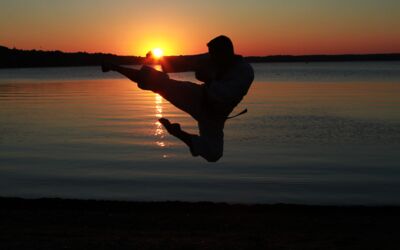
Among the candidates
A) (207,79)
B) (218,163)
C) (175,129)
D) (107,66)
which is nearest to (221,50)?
(207,79)

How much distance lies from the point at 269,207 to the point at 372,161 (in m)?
10.0

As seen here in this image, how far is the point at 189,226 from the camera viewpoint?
1490 centimetres

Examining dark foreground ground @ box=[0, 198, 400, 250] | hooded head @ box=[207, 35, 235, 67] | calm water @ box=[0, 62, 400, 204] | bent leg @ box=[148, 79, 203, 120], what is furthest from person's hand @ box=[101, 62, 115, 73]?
calm water @ box=[0, 62, 400, 204]

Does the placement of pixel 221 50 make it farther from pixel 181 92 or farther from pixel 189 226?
pixel 189 226

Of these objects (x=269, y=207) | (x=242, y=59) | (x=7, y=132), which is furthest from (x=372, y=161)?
(x=7, y=132)

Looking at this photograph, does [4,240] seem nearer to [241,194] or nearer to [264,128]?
[241,194]

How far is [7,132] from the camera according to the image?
121 feet

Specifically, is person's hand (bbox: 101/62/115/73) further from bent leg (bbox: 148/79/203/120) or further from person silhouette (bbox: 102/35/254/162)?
bent leg (bbox: 148/79/203/120)

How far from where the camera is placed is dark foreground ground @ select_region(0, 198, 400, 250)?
41.3ft

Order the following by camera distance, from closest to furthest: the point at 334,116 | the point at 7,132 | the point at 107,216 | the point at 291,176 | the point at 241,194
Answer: the point at 107,216
the point at 241,194
the point at 291,176
the point at 7,132
the point at 334,116

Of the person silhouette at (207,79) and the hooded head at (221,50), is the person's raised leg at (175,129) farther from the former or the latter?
the hooded head at (221,50)

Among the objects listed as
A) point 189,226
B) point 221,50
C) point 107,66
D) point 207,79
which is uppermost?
point 221,50

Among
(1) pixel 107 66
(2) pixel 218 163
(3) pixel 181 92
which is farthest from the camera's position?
(2) pixel 218 163

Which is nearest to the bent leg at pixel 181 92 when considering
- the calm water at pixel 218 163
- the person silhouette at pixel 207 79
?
the person silhouette at pixel 207 79
